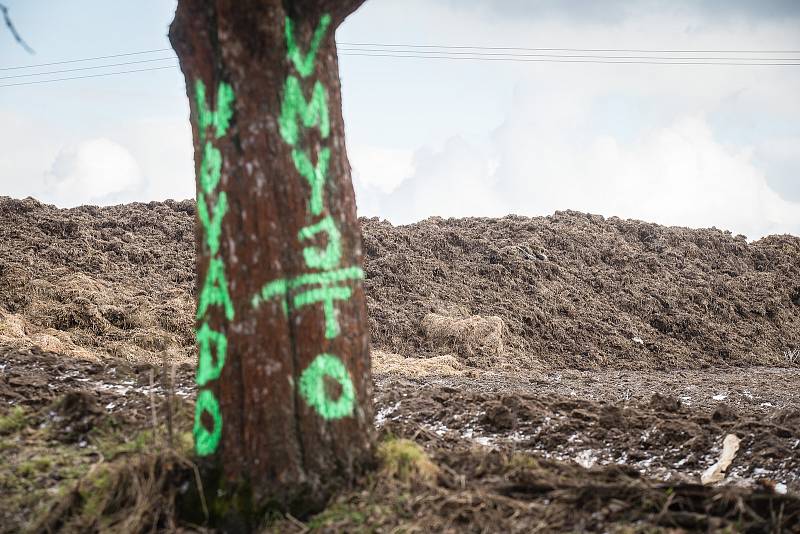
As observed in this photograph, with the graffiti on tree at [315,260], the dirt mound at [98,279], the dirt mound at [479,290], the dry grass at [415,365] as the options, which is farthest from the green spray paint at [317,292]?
the dirt mound at [479,290]

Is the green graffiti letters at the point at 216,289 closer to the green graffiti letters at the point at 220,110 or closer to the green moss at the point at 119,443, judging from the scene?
the green graffiti letters at the point at 220,110

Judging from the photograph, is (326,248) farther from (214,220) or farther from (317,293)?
(214,220)

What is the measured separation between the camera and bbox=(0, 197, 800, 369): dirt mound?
9.66 m

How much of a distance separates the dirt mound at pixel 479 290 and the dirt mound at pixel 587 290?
3 cm

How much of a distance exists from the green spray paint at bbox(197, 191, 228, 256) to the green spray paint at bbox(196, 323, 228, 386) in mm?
296

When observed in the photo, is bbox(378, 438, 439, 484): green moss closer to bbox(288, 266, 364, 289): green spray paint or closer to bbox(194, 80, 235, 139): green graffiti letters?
bbox(288, 266, 364, 289): green spray paint

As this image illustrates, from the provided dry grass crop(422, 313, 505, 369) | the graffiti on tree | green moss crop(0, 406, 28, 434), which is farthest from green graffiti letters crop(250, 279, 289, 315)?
dry grass crop(422, 313, 505, 369)

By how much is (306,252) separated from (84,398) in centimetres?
191

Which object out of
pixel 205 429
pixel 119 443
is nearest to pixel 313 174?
pixel 205 429

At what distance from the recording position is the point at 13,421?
381 centimetres

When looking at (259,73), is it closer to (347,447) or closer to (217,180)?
(217,180)

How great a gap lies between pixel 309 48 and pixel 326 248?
76cm

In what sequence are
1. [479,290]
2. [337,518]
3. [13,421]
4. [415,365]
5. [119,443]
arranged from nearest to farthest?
[337,518], [119,443], [13,421], [415,365], [479,290]

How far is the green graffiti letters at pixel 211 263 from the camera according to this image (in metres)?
2.61
